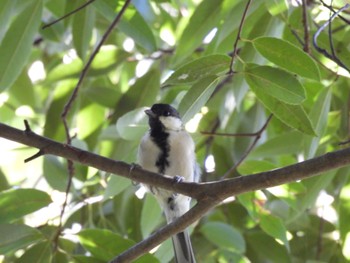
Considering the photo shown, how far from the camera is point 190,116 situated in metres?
2.24

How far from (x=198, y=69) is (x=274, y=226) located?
0.90 metres

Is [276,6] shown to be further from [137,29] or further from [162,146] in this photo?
[162,146]

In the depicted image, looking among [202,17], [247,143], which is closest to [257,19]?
[202,17]

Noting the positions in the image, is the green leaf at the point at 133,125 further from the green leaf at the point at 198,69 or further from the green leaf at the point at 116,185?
the green leaf at the point at 198,69

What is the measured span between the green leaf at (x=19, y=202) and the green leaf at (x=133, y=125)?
0.38 m

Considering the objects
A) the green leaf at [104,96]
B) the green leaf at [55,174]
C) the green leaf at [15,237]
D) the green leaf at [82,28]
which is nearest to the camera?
the green leaf at [15,237]

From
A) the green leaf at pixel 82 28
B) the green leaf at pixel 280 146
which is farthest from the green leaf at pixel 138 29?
the green leaf at pixel 280 146

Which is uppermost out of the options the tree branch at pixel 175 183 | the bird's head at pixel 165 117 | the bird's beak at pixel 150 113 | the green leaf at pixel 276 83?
the bird's head at pixel 165 117

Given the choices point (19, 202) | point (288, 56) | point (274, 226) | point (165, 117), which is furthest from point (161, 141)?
point (288, 56)

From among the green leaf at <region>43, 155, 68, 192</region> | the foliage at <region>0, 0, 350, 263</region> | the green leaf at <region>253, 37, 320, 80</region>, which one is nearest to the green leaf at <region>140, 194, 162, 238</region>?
the foliage at <region>0, 0, 350, 263</region>

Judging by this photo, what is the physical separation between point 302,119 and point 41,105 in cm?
186

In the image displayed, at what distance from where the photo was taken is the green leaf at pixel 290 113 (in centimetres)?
226

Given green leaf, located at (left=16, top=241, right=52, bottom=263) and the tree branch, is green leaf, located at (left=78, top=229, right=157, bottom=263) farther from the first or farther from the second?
the tree branch

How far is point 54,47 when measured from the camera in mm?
4258
